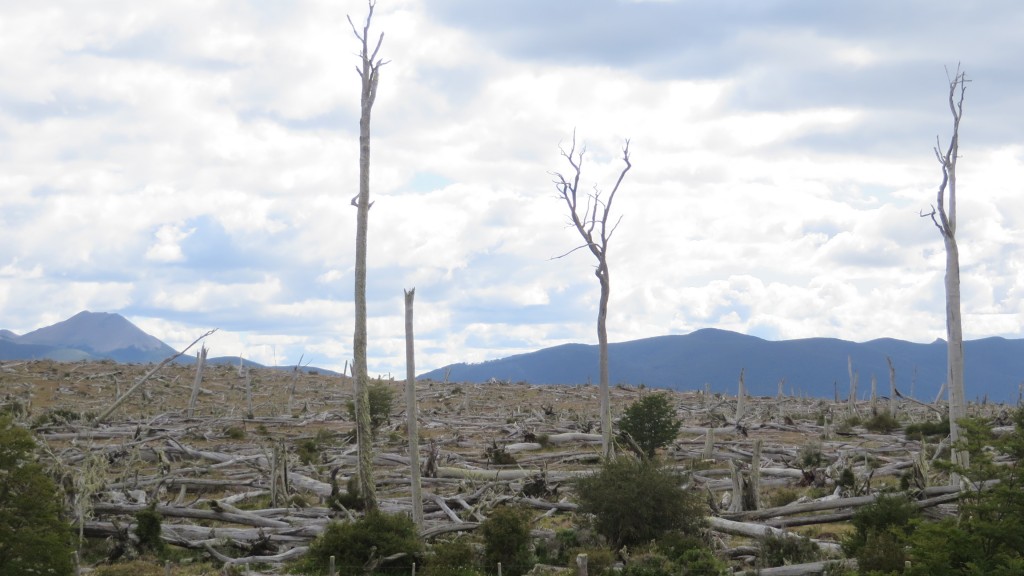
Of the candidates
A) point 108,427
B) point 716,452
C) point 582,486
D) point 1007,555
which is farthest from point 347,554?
point 108,427

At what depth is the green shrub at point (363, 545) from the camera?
15.8m

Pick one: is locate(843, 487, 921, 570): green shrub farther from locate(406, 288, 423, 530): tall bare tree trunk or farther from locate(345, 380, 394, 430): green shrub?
locate(345, 380, 394, 430): green shrub

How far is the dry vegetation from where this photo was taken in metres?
18.8

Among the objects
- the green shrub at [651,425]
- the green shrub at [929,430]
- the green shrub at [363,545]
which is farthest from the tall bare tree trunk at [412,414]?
the green shrub at [929,430]

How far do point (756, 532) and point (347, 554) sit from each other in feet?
24.2

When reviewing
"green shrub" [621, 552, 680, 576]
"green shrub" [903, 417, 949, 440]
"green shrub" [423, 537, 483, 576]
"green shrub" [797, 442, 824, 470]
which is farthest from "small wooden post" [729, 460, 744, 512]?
"green shrub" [903, 417, 949, 440]

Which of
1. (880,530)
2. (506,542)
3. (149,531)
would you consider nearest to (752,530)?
(880,530)

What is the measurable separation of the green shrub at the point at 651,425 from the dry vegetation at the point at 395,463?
31.2 inches

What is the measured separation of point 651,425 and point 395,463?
8.21 m

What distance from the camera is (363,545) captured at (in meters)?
15.9

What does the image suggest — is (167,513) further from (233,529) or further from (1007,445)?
(1007,445)

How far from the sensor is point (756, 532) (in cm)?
1747

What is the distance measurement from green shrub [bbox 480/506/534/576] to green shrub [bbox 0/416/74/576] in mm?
6601

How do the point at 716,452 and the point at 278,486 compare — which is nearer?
the point at 278,486
